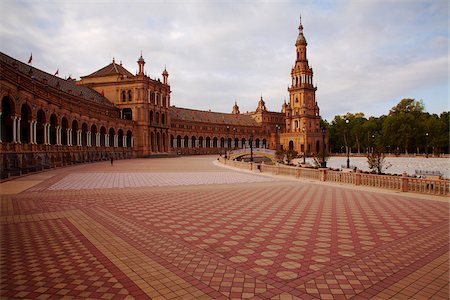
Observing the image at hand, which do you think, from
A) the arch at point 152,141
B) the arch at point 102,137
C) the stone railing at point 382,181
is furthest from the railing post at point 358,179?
the arch at point 152,141

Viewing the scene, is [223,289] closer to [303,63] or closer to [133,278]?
[133,278]

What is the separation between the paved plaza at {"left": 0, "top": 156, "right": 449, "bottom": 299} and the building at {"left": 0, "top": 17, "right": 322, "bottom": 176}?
65.3 ft

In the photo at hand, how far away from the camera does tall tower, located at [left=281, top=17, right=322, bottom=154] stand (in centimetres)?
10653

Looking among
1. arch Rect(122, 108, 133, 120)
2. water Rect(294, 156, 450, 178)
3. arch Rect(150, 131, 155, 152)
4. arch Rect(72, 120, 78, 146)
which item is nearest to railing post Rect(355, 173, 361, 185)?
water Rect(294, 156, 450, 178)

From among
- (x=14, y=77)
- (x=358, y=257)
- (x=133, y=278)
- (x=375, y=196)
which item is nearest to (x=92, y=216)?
(x=133, y=278)

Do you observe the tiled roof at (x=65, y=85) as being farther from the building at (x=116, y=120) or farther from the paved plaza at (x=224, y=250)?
the paved plaza at (x=224, y=250)

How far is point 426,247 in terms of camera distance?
25.3ft

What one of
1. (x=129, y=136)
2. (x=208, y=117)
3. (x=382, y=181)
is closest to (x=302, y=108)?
(x=208, y=117)

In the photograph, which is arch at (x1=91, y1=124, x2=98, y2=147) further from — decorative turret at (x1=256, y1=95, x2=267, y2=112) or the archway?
decorative turret at (x1=256, y1=95, x2=267, y2=112)

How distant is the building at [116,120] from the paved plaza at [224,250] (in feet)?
65.3

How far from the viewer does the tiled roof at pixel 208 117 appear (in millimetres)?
105062

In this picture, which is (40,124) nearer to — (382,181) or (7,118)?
(7,118)

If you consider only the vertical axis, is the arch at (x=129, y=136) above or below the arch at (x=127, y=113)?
below

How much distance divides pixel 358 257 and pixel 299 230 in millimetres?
2362
